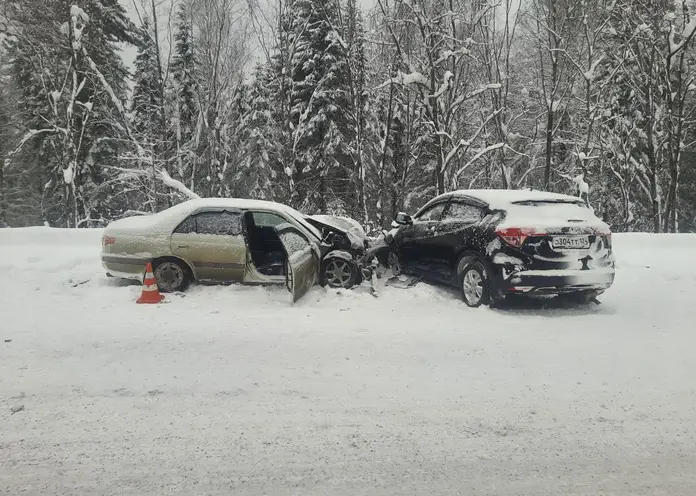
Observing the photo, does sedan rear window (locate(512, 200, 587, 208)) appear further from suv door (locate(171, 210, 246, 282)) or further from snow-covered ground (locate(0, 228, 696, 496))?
suv door (locate(171, 210, 246, 282))

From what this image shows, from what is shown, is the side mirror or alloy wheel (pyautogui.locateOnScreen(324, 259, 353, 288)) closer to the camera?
alloy wheel (pyautogui.locateOnScreen(324, 259, 353, 288))

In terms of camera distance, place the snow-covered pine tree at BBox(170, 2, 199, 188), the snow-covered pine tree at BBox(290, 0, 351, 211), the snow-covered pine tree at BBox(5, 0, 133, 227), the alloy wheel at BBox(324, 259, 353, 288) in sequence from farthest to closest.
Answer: the snow-covered pine tree at BBox(170, 2, 199, 188) → the snow-covered pine tree at BBox(290, 0, 351, 211) → the snow-covered pine tree at BBox(5, 0, 133, 227) → the alloy wheel at BBox(324, 259, 353, 288)

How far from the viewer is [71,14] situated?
20.1 metres

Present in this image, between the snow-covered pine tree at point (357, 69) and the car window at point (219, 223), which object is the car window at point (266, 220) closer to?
the car window at point (219, 223)

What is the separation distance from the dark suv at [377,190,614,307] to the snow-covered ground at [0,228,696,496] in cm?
47

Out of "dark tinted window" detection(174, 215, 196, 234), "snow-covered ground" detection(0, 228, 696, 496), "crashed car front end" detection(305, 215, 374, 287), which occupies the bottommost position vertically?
"snow-covered ground" detection(0, 228, 696, 496)

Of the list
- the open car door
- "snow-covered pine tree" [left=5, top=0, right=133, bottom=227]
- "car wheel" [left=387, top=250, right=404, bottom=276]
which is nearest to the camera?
the open car door

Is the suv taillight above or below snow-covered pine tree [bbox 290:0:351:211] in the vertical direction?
below

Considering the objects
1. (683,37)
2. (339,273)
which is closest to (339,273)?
(339,273)

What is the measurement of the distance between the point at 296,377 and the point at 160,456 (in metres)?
1.44

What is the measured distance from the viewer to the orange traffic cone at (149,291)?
6752 millimetres

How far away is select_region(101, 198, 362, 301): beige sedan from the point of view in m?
7.23

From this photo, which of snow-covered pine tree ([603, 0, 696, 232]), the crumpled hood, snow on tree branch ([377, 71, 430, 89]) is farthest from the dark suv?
Answer: snow-covered pine tree ([603, 0, 696, 232])

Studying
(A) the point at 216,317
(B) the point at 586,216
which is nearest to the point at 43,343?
(A) the point at 216,317
